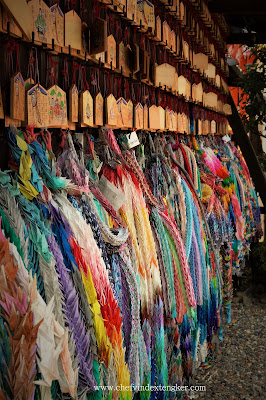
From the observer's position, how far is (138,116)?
2.23m

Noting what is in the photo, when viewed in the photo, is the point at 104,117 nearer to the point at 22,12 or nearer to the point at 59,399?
the point at 22,12

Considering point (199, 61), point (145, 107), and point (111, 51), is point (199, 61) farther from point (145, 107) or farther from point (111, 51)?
point (111, 51)

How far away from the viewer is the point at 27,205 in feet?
3.88

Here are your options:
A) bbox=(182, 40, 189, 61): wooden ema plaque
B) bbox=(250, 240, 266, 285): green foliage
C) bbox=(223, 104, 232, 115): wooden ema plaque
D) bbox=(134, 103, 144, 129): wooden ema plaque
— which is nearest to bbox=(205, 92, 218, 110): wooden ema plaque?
bbox=(182, 40, 189, 61): wooden ema plaque

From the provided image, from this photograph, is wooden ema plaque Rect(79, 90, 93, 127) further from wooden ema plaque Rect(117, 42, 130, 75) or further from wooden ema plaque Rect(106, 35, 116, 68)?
wooden ema plaque Rect(117, 42, 130, 75)

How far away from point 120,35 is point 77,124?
622 mm

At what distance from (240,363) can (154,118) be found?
175 cm

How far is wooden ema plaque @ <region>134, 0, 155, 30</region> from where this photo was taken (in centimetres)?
219

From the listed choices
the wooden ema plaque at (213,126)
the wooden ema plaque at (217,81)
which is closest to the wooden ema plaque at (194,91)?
the wooden ema plaque at (213,126)

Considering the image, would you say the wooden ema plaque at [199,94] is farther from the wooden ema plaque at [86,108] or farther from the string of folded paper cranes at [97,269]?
the wooden ema plaque at [86,108]

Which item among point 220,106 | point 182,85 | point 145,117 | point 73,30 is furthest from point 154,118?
point 220,106

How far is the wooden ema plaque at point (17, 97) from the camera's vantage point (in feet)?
4.09

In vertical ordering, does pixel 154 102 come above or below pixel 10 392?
above

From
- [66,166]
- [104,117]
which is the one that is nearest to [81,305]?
[66,166]
